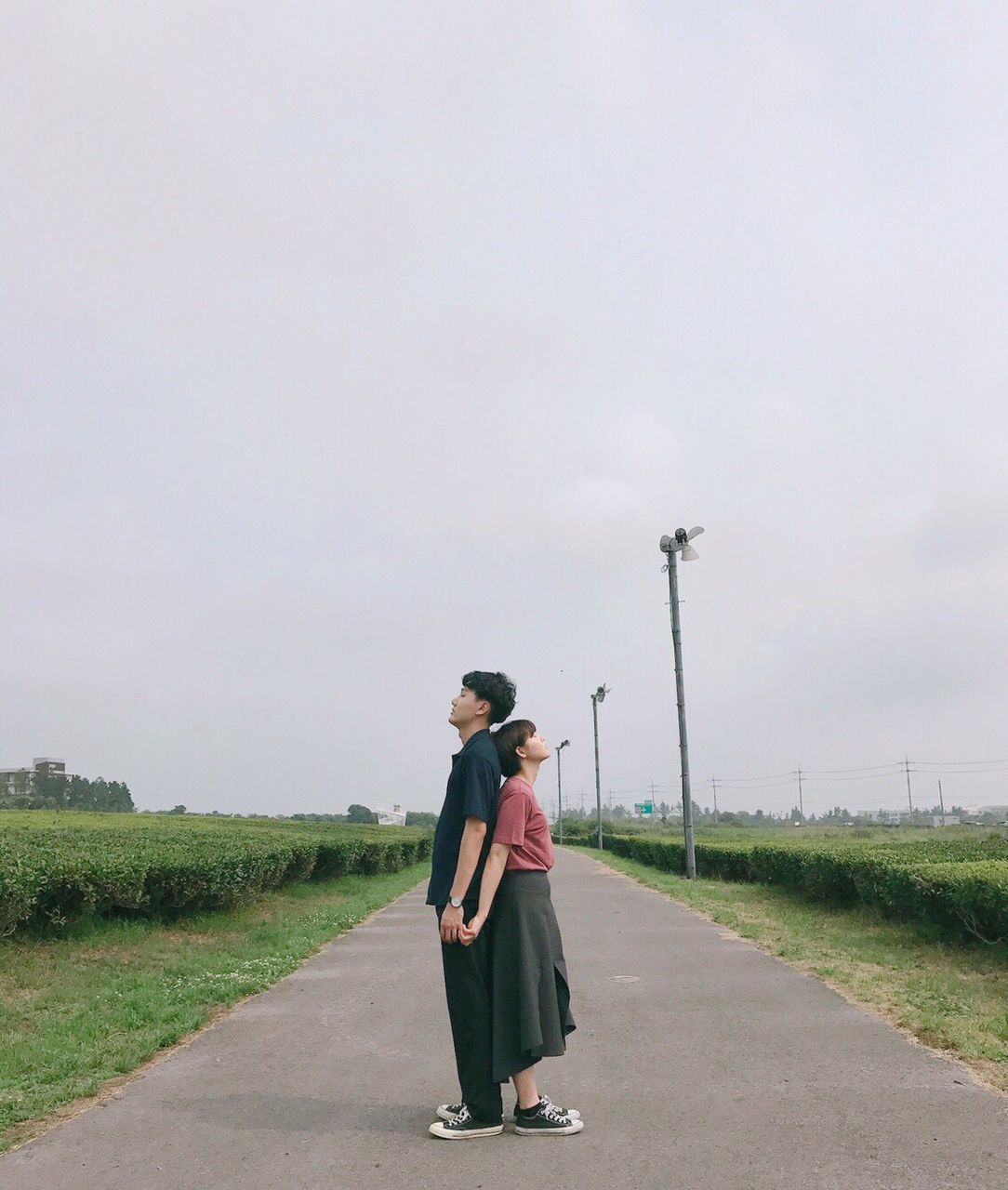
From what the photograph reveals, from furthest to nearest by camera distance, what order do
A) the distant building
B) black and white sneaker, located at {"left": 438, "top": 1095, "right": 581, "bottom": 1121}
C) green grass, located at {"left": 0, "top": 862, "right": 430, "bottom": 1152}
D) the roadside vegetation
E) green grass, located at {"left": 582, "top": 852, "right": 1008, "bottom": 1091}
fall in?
the distant building < the roadside vegetation < green grass, located at {"left": 582, "top": 852, "right": 1008, "bottom": 1091} < green grass, located at {"left": 0, "top": 862, "right": 430, "bottom": 1152} < black and white sneaker, located at {"left": 438, "top": 1095, "right": 581, "bottom": 1121}

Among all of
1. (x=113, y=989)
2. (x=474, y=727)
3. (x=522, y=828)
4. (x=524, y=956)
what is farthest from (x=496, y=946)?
(x=113, y=989)

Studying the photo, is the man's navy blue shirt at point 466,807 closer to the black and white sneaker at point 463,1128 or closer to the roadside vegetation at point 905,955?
the black and white sneaker at point 463,1128

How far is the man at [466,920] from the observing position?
173 inches

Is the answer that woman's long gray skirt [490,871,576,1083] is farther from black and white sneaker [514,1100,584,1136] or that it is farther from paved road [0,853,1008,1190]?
paved road [0,853,1008,1190]

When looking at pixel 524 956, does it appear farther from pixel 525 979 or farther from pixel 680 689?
pixel 680 689

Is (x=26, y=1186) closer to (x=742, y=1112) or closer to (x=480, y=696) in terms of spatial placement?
(x=480, y=696)

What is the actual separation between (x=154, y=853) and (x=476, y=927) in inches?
318

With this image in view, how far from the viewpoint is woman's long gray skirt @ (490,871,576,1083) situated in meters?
4.35

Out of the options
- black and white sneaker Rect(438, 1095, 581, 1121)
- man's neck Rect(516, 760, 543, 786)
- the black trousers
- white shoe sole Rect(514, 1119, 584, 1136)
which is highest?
man's neck Rect(516, 760, 543, 786)

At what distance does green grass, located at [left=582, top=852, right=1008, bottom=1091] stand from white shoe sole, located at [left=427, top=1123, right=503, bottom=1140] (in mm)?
2507

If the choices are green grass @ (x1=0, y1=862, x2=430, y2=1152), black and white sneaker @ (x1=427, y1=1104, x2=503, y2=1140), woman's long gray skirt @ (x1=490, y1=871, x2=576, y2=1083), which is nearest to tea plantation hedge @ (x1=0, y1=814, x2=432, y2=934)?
green grass @ (x1=0, y1=862, x2=430, y2=1152)

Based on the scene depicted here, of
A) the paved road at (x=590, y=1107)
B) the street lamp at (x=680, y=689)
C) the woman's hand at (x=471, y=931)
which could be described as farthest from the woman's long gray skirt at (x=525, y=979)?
the street lamp at (x=680, y=689)

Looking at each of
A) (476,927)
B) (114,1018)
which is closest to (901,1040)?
(476,927)

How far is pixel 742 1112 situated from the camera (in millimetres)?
4566
